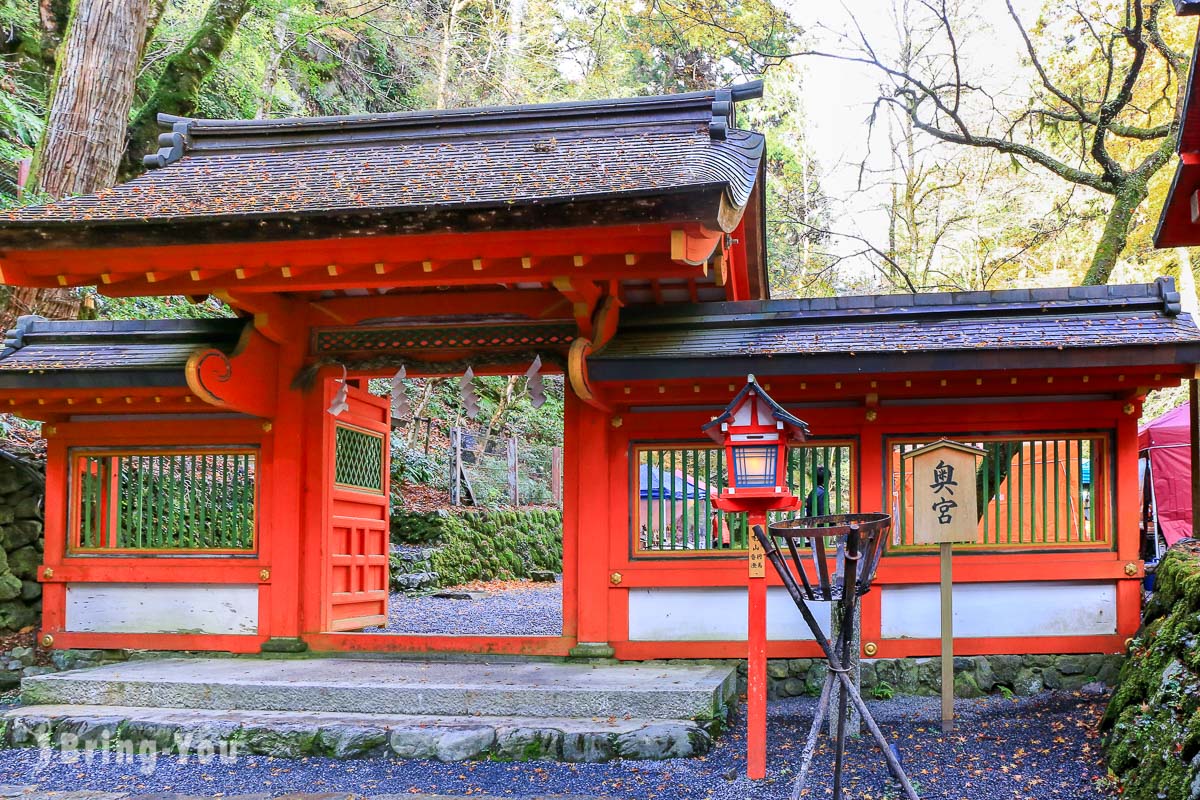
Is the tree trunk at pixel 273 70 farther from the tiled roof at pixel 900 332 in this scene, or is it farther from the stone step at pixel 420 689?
the stone step at pixel 420 689

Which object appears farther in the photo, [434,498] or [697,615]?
[434,498]

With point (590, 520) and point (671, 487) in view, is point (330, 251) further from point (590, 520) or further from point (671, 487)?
point (671, 487)

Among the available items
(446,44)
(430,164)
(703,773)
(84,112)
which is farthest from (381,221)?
(446,44)

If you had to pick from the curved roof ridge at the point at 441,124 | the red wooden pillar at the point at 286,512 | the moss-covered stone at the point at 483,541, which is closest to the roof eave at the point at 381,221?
the red wooden pillar at the point at 286,512

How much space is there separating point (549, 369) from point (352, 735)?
3.12 meters

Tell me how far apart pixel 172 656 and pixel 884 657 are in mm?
5574

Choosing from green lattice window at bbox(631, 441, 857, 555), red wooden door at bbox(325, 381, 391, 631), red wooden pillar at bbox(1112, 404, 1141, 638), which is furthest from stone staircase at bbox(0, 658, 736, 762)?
red wooden pillar at bbox(1112, 404, 1141, 638)

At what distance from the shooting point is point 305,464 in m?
7.62

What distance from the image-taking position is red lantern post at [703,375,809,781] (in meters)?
5.02

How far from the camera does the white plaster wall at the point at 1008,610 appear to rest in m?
6.68

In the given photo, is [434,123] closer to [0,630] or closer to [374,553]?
[374,553]

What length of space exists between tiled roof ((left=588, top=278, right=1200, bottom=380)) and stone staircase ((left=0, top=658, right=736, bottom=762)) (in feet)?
7.11

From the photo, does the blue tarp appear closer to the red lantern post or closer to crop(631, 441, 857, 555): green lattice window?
crop(631, 441, 857, 555): green lattice window

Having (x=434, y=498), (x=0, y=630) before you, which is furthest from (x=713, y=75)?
(x=0, y=630)
